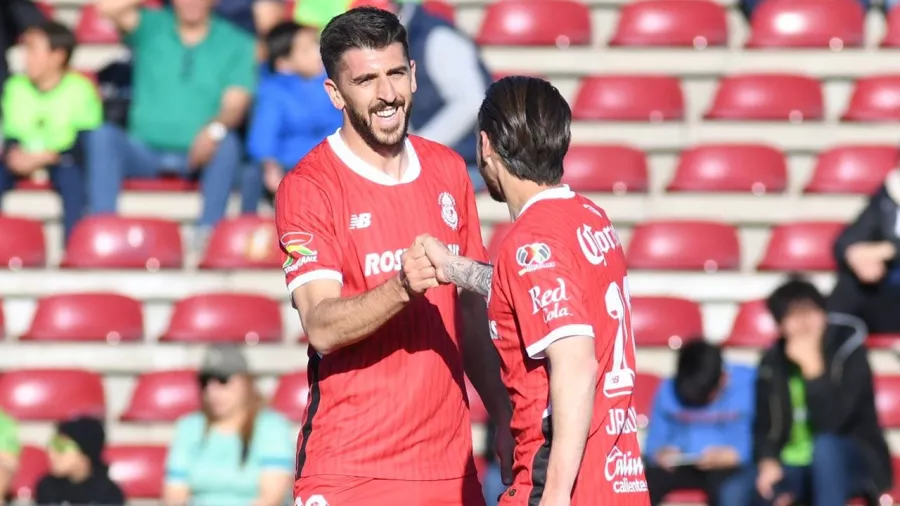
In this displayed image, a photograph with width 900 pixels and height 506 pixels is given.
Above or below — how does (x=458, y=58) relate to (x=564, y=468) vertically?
above

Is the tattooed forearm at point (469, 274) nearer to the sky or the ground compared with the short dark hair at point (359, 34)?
nearer to the ground

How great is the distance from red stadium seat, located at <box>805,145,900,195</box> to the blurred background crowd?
1 centimetres

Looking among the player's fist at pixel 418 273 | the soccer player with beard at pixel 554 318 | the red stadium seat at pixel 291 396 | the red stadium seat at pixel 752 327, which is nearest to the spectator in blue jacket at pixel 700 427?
the red stadium seat at pixel 752 327

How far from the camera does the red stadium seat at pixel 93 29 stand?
11.0 meters

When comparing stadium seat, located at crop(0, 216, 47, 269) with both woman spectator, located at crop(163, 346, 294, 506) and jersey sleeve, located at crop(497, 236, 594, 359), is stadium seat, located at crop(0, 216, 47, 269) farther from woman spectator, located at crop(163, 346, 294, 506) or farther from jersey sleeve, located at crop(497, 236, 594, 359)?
jersey sleeve, located at crop(497, 236, 594, 359)

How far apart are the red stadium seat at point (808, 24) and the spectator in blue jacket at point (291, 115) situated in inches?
108

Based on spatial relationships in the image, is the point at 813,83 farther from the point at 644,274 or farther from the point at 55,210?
the point at 55,210

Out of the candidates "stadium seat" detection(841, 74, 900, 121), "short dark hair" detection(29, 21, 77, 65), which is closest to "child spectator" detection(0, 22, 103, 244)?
→ "short dark hair" detection(29, 21, 77, 65)

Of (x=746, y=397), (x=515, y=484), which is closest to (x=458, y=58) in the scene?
(x=746, y=397)

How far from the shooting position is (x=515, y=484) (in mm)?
4016

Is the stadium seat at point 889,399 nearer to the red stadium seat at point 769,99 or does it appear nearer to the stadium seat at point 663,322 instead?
the stadium seat at point 663,322

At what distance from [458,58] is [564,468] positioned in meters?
4.92

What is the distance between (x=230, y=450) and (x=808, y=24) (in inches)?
179

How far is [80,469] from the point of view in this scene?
7883 millimetres
